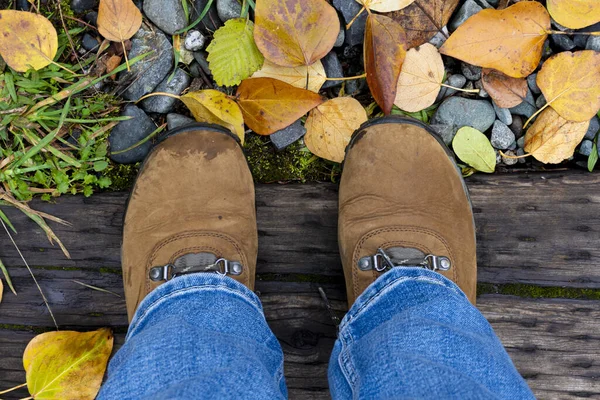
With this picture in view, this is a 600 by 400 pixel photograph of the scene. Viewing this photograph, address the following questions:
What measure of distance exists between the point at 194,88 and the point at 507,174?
0.90 meters

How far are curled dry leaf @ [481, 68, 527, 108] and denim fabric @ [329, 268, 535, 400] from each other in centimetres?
52

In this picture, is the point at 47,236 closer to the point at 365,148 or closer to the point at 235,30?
the point at 235,30

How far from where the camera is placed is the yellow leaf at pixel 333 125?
4.09ft

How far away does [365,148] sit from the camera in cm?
126

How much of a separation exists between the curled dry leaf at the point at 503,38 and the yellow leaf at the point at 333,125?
274 millimetres

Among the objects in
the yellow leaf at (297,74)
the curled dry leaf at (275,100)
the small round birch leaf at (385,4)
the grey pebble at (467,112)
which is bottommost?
the grey pebble at (467,112)

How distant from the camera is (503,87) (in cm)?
124

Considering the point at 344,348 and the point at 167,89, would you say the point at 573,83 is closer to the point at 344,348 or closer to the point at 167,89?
the point at 344,348

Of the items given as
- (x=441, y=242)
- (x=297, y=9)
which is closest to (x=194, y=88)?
(x=297, y=9)

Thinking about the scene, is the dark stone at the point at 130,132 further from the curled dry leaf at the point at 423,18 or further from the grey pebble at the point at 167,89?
the curled dry leaf at the point at 423,18

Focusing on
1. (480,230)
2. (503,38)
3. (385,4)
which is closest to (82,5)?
(385,4)

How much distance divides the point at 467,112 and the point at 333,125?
14.4 inches

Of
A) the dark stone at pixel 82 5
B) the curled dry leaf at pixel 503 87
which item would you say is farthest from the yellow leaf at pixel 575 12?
the dark stone at pixel 82 5

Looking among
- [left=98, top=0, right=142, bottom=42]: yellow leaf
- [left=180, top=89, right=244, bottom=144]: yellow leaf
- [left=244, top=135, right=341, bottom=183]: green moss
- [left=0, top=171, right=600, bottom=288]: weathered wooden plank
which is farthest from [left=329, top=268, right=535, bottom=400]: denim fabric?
[left=98, top=0, right=142, bottom=42]: yellow leaf
